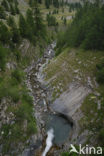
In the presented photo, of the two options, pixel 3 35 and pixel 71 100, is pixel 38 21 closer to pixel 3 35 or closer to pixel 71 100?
pixel 3 35

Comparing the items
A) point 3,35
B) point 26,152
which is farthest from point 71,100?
point 3,35

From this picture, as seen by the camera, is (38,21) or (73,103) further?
(38,21)

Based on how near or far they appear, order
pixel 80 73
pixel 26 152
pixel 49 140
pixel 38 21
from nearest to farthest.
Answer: pixel 26 152, pixel 49 140, pixel 80 73, pixel 38 21

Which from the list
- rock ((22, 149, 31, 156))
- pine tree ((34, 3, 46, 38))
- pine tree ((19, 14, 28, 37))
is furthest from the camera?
pine tree ((34, 3, 46, 38))

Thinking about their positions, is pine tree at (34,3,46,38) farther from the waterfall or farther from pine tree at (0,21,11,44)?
the waterfall

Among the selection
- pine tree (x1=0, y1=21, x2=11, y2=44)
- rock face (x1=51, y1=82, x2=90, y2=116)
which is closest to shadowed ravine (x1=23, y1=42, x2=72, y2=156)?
rock face (x1=51, y1=82, x2=90, y2=116)

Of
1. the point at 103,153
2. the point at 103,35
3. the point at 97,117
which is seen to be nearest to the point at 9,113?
the point at 103,153

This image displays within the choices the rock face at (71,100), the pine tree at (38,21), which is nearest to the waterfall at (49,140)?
the rock face at (71,100)

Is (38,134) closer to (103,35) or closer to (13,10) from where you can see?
(103,35)
